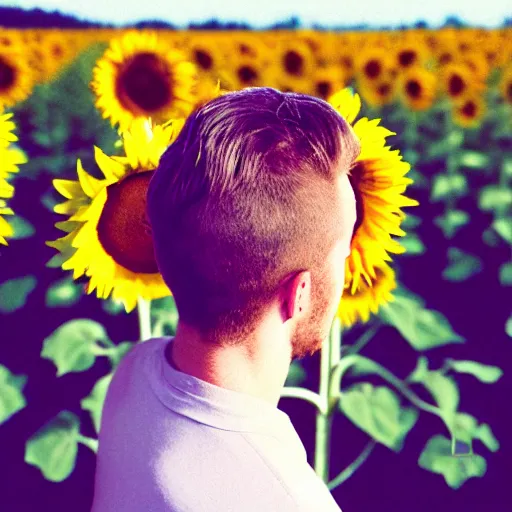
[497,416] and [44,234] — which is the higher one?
[44,234]

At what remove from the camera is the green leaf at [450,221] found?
1.33 meters

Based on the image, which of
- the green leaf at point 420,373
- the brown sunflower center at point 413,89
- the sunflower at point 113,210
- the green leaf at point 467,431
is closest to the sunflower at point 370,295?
the sunflower at point 113,210

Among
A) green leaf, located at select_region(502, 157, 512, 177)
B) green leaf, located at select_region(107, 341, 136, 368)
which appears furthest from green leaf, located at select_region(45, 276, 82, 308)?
green leaf, located at select_region(502, 157, 512, 177)

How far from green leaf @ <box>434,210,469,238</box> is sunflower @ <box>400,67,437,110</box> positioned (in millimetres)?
274

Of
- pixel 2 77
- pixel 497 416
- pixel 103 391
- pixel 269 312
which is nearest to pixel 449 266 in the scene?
pixel 497 416

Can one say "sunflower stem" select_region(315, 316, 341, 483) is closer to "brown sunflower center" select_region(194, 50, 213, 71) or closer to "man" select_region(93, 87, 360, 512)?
"man" select_region(93, 87, 360, 512)

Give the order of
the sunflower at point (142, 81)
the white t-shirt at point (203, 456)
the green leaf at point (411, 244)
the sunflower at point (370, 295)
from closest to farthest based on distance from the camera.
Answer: the white t-shirt at point (203, 456) < the sunflower at point (370, 295) < the sunflower at point (142, 81) < the green leaf at point (411, 244)

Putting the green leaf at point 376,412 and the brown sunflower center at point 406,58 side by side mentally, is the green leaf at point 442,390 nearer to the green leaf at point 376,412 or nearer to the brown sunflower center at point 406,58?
the green leaf at point 376,412

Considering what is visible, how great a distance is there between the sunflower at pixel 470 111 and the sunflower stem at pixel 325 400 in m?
0.69

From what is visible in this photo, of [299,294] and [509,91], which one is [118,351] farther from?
[509,91]

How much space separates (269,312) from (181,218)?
4.5 inches

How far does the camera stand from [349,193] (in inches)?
24.0

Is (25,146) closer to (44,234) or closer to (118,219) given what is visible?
(44,234)

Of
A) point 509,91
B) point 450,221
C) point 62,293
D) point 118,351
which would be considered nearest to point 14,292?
point 62,293
